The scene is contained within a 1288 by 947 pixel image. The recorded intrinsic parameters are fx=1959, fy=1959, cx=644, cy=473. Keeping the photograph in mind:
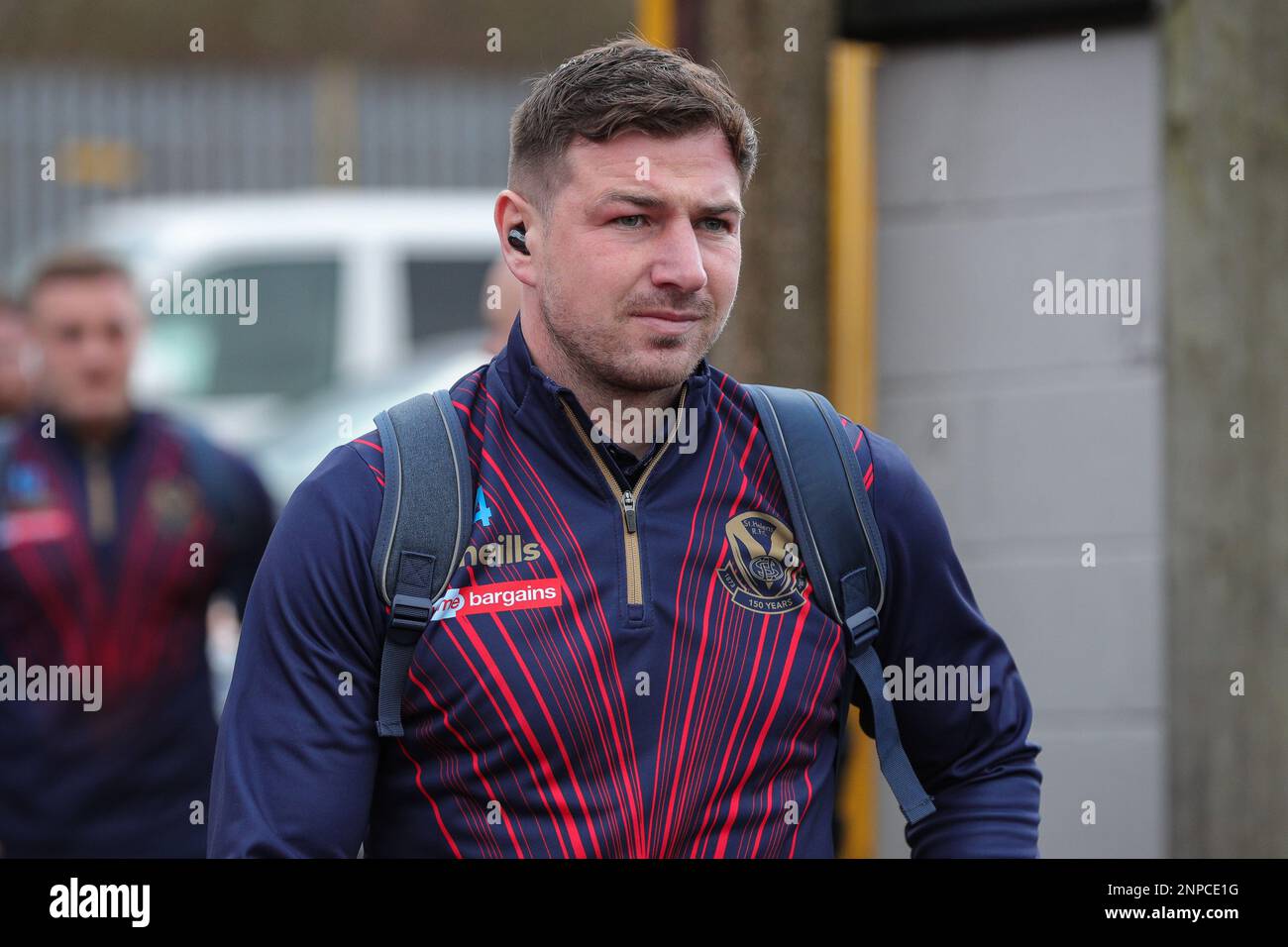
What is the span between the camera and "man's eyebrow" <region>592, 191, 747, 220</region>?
2.88m

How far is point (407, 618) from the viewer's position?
2713 mm

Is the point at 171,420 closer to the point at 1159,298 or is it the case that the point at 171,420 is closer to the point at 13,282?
the point at 1159,298

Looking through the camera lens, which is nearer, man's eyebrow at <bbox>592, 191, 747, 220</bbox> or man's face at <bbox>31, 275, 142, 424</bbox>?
man's eyebrow at <bbox>592, 191, 747, 220</bbox>

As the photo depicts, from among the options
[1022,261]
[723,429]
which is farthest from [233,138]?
[723,429]

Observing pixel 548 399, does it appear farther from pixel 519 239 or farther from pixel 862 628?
pixel 862 628

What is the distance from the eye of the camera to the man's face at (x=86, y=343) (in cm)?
527

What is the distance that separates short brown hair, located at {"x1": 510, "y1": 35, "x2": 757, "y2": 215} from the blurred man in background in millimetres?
2345

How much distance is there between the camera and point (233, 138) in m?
16.5
